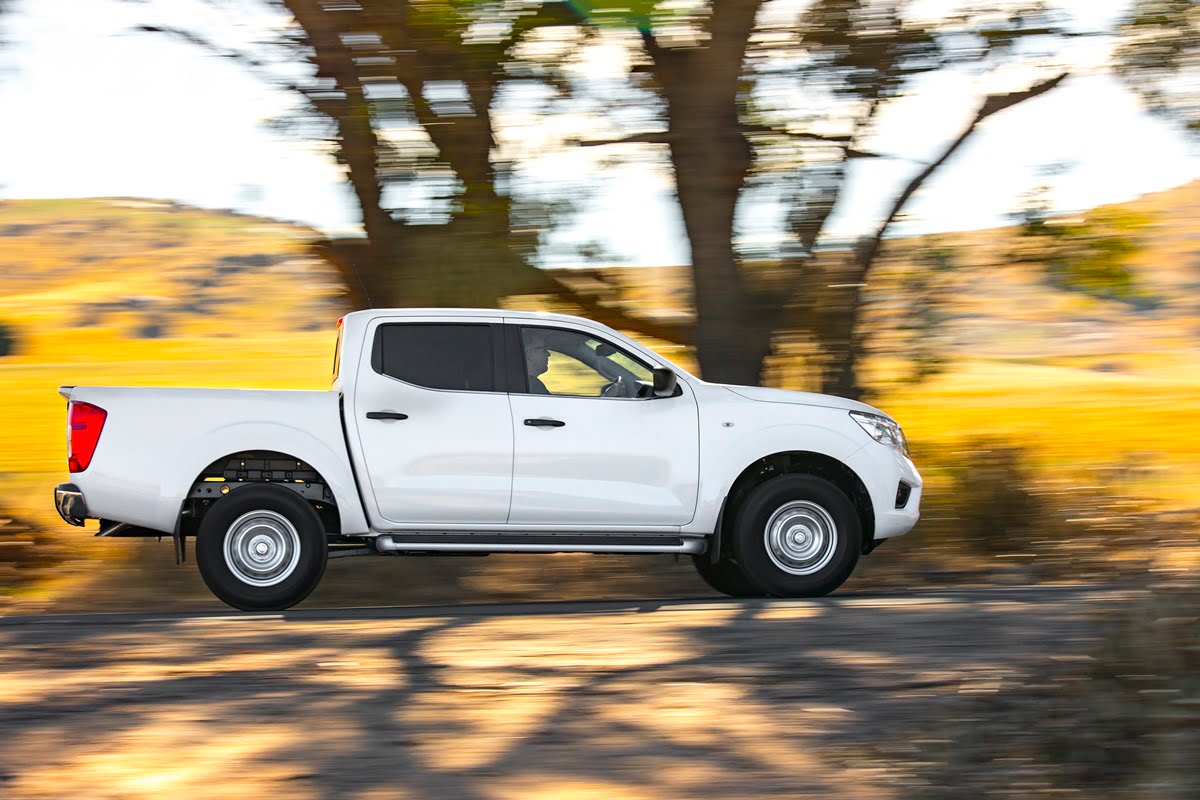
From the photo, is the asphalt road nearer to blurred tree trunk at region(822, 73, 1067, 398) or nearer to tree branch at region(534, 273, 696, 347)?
blurred tree trunk at region(822, 73, 1067, 398)

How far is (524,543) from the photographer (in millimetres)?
9398

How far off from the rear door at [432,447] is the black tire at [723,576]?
72.3 inches

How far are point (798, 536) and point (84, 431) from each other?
4524 millimetres

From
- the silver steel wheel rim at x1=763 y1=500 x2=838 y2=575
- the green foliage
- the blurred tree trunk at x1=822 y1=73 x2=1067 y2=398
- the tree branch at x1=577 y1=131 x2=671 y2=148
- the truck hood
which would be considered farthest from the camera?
the green foliage

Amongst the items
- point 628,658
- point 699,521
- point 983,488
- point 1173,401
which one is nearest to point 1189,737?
point 628,658

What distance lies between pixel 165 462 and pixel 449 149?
4.00 metres

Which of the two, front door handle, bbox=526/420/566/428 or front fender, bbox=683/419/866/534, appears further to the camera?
front fender, bbox=683/419/866/534

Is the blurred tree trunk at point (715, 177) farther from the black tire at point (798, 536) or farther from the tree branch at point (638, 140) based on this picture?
the black tire at point (798, 536)

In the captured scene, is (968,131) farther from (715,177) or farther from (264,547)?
(264,547)

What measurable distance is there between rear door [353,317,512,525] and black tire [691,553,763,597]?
1835 mm

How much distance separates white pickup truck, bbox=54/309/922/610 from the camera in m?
9.09

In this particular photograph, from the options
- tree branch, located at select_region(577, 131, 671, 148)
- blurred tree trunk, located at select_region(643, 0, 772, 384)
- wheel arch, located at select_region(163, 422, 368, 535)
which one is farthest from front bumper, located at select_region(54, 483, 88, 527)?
blurred tree trunk, located at select_region(643, 0, 772, 384)

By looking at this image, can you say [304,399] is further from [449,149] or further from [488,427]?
[449,149]

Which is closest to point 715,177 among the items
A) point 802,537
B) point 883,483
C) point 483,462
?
point 883,483
